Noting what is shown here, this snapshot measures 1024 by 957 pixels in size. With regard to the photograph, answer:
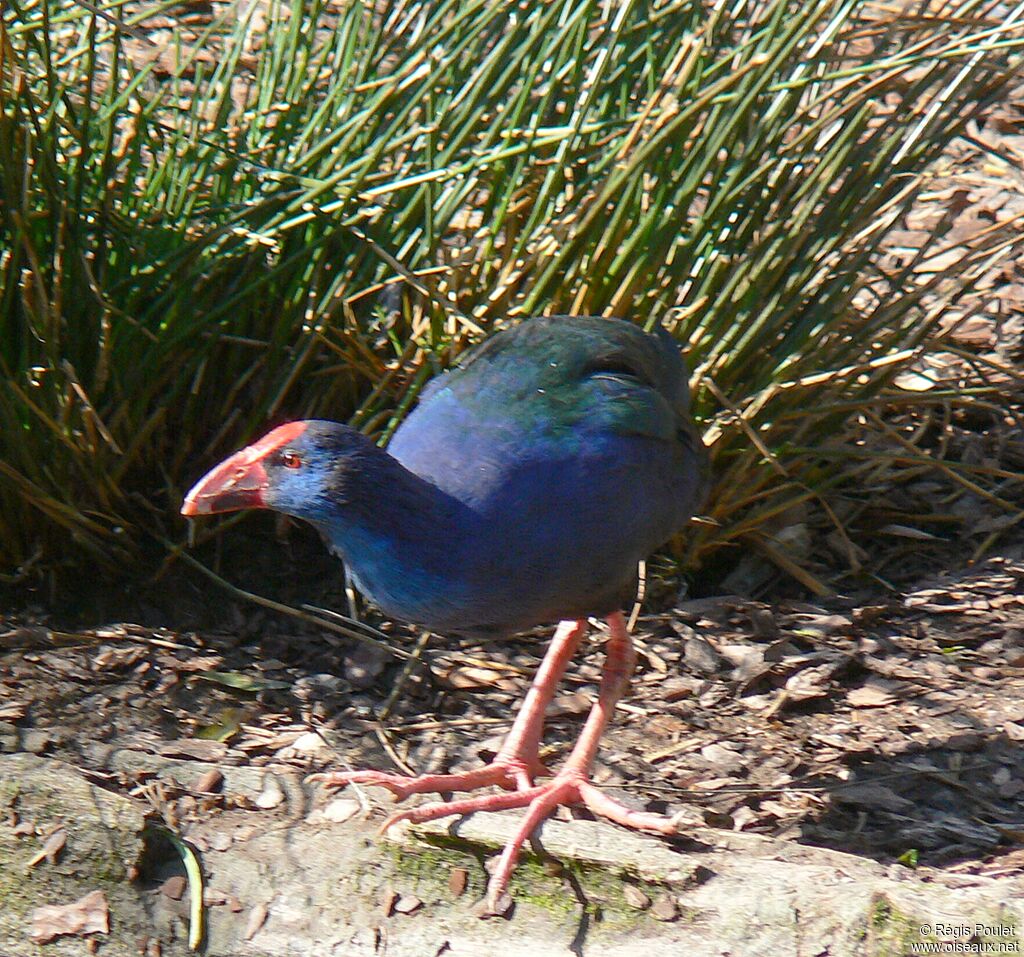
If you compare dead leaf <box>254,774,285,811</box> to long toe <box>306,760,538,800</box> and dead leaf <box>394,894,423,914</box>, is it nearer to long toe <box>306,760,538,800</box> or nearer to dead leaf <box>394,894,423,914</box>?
long toe <box>306,760,538,800</box>

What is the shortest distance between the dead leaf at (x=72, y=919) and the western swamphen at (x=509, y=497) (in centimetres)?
48

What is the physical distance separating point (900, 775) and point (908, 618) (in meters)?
0.65

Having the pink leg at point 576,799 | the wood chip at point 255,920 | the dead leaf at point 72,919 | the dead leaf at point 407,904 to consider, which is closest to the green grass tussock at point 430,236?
the pink leg at point 576,799

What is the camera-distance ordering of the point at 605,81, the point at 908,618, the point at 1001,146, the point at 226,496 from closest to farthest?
the point at 226,496 < the point at 605,81 < the point at 908,618 < the point at 1001,146

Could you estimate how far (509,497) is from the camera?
8.20 ft

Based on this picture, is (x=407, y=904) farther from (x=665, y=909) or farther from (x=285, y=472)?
(x=285, y=472)

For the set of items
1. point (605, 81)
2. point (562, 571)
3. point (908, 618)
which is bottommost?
point (908, 618)

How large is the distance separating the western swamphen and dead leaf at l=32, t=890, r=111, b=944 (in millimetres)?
481

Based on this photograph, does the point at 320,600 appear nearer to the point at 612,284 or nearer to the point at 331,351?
the point at 331,351

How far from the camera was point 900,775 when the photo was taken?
3.01m

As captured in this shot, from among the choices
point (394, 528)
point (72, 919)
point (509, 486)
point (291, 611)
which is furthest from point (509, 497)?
point (72, 919)

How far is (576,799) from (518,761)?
0.59ft

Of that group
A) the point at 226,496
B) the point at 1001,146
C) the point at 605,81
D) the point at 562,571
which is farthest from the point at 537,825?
the point at 1001,146

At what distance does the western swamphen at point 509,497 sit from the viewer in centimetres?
242
